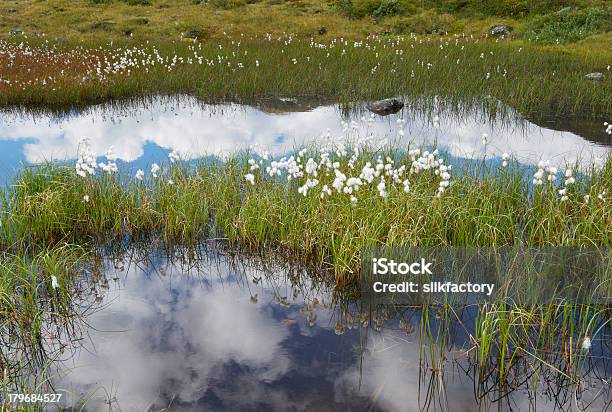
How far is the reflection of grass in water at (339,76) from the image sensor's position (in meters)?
13.4

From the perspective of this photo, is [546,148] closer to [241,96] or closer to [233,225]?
[233,225]

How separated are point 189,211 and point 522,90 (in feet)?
32.7

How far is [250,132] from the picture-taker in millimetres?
11430

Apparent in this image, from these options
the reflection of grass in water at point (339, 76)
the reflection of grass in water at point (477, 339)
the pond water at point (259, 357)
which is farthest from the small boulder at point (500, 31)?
the pond water at point (259, 357)

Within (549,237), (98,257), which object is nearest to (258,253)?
(98,257)

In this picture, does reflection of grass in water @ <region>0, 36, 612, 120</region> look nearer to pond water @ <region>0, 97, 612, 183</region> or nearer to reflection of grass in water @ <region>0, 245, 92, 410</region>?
pond water @ <region>0, 97, 612, 183</region>

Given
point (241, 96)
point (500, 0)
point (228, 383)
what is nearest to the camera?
point (228, 383)

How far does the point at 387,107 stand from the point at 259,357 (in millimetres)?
9595

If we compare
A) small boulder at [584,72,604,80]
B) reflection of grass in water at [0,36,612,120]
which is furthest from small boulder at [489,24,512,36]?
small boulder at [584,72,604,80]

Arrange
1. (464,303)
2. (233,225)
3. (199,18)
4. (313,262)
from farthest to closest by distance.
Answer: (199,18) → (233,225) → (313,262) → (464,303)

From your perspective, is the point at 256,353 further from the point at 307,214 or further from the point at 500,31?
the point at 500,31

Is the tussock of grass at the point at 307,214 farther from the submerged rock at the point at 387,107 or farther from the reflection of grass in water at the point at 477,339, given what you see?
the submerged rock at the point at 387,107

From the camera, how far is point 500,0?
30500 mm

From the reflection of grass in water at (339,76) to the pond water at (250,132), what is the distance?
0.97 meters
